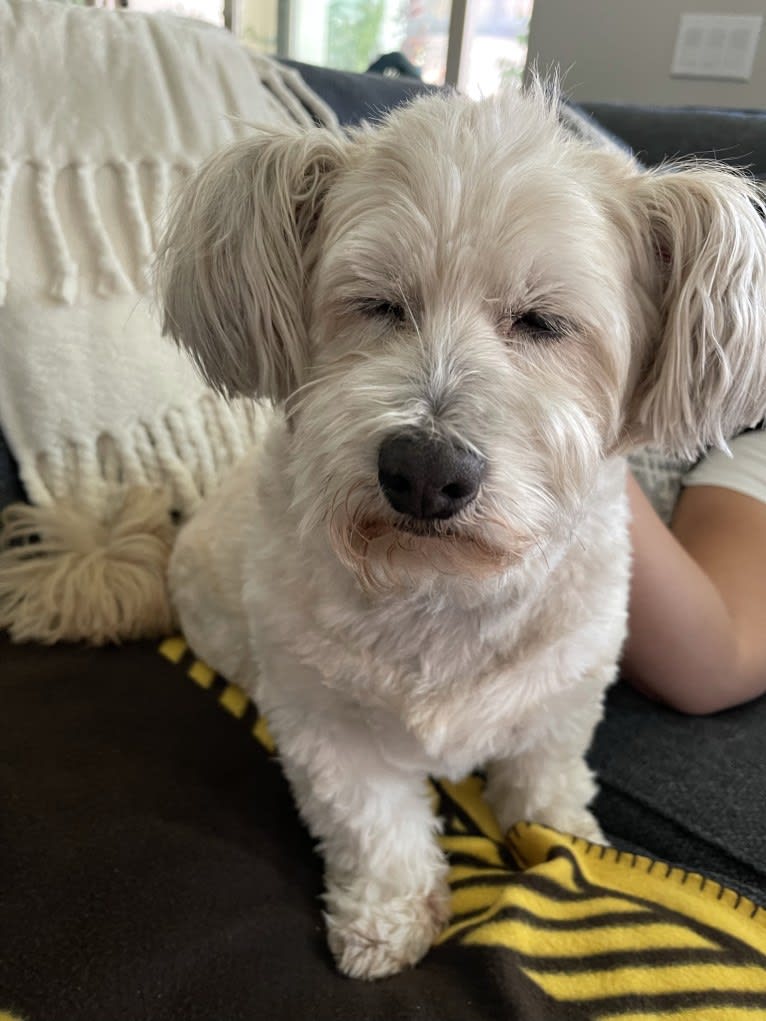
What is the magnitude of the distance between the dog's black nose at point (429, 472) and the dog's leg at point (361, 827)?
0.29 meters

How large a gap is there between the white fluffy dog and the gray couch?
83 millimetres

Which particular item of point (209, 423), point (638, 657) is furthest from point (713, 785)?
point (209, 423)

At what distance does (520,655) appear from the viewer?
760 millimetres

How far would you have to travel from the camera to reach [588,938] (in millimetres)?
694

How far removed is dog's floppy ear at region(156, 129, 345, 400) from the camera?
696 millimetres

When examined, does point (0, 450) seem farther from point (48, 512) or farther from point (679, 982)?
point (679, 982)

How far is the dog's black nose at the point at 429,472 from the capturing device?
532mm

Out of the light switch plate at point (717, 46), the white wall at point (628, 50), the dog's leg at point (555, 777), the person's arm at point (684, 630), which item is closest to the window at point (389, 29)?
the white wall at point (628, 50)

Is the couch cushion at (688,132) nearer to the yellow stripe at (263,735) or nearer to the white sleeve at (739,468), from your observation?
the white sleeve at (739,468)

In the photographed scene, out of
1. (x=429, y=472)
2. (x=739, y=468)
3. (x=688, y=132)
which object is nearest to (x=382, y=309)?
(x=429, y=472)

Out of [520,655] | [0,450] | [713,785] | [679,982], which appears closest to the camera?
[679,982]

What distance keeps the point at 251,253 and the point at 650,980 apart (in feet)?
2.31

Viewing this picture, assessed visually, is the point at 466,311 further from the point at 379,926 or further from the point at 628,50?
the point at 628,50

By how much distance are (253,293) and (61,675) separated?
0.53 meters
